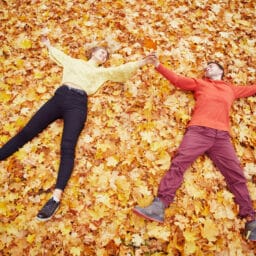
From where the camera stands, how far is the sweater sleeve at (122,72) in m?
4.71

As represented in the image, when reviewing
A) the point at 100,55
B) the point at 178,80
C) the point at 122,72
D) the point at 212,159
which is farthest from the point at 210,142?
the point at 100,55

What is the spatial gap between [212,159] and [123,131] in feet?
4.68

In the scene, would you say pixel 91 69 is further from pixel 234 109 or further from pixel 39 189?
pixel 234 109

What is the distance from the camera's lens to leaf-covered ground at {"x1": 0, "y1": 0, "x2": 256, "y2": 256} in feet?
12.4

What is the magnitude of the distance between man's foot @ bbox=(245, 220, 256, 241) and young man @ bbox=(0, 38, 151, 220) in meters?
2.44

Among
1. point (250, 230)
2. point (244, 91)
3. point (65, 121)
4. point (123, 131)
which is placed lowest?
point (250, 230)

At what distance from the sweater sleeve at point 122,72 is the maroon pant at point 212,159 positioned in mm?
1300

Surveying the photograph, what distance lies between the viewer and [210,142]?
432 cm

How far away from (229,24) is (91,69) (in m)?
3.35

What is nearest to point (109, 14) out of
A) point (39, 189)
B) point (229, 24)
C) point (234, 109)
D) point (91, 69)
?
point (91, 69)

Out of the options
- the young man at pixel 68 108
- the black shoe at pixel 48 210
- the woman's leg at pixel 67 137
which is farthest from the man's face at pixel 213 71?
the black shoe at pixel 48 210

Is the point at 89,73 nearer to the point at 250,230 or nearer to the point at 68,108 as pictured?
the point at 68,108

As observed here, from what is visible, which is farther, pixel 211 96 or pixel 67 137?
pixel 211 96

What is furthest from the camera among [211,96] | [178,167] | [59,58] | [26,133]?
[59,58]
